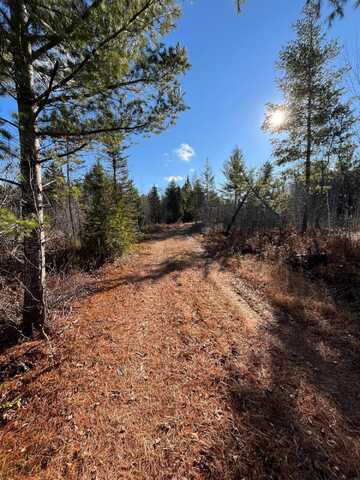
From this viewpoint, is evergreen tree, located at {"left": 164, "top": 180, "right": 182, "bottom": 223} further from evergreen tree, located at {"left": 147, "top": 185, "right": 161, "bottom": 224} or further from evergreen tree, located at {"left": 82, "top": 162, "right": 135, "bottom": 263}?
evergreen tree, located at {"left": 82, "top": 162, "right": 135, "bottom": 263}

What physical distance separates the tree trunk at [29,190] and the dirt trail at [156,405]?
2.24 ft

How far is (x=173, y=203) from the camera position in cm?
4022

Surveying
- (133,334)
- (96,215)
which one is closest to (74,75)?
(133,334)

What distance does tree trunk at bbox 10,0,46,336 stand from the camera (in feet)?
9.22

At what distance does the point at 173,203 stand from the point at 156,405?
1531 inches

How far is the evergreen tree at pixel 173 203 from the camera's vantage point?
3979 centimetres

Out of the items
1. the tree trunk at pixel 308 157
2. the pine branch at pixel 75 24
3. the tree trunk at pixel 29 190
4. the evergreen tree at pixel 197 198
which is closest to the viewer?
the pine branch at pixel 75 24

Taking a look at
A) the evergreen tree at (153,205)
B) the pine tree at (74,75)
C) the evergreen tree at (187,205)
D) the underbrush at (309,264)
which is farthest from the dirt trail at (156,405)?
the evergreen tree at (187,205)

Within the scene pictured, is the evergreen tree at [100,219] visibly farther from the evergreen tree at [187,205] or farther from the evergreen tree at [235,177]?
the evergreen tree at [187,205]

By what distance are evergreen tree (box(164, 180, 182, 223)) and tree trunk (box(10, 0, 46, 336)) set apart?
36.6 meters

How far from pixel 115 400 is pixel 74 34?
4.88m

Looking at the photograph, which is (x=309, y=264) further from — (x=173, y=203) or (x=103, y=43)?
(x=173, y=203)

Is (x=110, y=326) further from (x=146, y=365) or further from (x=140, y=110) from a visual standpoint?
(x=140, y=110)

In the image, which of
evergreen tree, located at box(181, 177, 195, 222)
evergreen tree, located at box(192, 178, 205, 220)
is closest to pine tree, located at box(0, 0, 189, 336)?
evergreen tree, located at box(192, 178, 205, 220)
